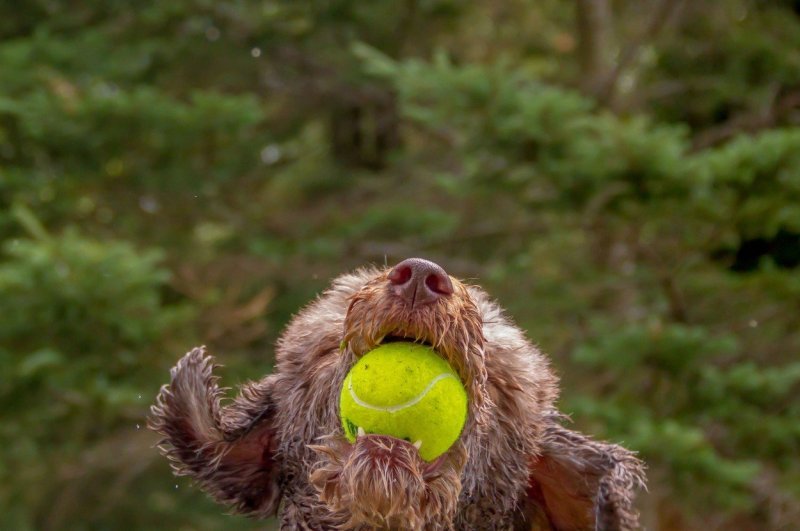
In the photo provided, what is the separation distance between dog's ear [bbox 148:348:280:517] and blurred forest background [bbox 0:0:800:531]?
356cm

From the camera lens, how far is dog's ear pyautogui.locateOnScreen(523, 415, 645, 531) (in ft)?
6.65

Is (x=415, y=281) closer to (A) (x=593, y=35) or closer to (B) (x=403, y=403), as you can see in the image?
(B) (x=403, y=403)

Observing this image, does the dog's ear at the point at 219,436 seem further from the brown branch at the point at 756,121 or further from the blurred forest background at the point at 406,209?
the brown branch at the point at 756,121

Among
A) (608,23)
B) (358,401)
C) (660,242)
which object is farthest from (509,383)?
(608,23)

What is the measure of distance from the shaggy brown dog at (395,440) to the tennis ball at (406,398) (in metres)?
0.03

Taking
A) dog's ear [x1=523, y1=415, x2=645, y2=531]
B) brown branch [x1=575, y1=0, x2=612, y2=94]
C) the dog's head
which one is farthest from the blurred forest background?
the dog's head

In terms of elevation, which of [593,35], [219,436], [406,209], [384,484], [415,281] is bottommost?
[406,209]

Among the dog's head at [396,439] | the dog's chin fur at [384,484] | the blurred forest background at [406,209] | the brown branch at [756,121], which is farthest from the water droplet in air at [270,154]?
the dog's chin fur at [384,484]

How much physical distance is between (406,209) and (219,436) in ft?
25.7

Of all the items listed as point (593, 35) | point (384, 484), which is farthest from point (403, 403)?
point (593, 35)

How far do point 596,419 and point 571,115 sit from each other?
2.24 meters

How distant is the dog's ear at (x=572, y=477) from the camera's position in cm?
203

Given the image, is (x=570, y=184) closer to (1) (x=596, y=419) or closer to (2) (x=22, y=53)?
(1) (x=596, y=419)

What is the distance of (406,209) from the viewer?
32.8 ft
